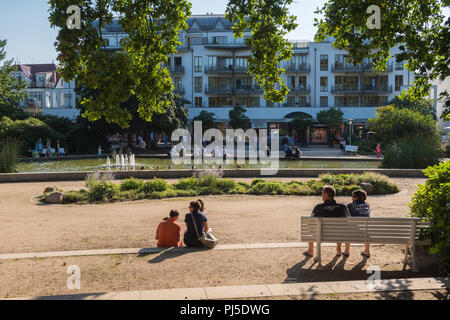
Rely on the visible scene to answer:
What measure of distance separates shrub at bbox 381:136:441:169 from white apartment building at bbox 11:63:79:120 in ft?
171

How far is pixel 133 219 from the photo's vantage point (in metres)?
10.4

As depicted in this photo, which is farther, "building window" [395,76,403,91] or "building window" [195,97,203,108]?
"building window" [195,97,203,108]

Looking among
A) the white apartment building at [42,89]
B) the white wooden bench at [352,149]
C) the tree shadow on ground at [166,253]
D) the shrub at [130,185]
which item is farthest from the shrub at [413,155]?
the white apartment building at [42,89]

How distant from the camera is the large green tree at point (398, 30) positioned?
7633 mm

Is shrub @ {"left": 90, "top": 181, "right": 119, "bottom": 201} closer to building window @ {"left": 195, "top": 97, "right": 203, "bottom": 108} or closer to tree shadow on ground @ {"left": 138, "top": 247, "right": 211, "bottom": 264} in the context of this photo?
tree shadow on ground @ {"left": 138, "top": 247, "right": 211, "bottom": 264}

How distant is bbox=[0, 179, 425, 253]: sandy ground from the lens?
8211 millimetres

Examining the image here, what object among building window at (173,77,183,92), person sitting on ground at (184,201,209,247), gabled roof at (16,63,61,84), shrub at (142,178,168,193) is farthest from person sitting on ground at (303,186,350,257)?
gabled roof at (16,63,61,84)

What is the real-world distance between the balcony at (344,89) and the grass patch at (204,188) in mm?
44951

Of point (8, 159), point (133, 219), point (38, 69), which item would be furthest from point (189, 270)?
point (38, 69)

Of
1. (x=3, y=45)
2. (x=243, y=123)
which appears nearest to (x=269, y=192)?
(x=3, y=45)

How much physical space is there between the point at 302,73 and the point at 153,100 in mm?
52407
